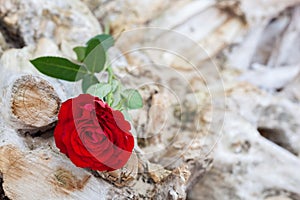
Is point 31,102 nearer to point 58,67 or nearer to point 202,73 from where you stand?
point 58,67

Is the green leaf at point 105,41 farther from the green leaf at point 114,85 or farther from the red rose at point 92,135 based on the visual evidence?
the red rose at point 92,135

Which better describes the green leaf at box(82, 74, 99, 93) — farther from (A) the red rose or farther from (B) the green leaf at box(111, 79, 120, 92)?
(A) the red rose

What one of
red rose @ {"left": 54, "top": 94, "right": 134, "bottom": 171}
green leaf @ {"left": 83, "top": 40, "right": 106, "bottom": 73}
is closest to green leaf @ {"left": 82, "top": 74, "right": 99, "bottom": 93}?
green leaf @ {"left": 83, "top": 40, "right": 106, "bottom": 73}

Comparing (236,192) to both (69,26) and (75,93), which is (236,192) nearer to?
(75,93)

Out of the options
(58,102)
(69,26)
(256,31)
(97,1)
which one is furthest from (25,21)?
(256,31)

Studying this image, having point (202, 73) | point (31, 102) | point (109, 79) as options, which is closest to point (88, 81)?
point (109, 79)

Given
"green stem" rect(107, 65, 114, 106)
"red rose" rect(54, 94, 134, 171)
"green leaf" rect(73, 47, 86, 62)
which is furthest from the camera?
"green leaf" rect(73, 47, 86, 62)
